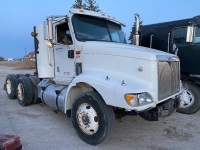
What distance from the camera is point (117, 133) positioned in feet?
18.6

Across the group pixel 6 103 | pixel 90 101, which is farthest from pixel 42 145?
pixel 6 103

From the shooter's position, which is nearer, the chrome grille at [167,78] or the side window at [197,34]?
the chrome grille at [167,78]

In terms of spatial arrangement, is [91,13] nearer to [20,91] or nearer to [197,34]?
[197,34]

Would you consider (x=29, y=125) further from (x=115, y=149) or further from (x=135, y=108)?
(x=135, y=108)

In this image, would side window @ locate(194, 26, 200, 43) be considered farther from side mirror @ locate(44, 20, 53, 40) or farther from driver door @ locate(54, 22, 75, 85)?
side mirror @ locate(44, 20, 53, 40)

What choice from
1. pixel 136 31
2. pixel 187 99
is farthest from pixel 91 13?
pixel 187 99

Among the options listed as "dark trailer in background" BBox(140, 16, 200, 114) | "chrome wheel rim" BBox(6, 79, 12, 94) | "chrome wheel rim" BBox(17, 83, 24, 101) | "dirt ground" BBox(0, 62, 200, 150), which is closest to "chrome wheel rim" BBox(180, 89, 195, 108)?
"dark trailer in background" BBox(140, 16, 200, 114)

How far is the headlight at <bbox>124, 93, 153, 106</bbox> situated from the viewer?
4266mm

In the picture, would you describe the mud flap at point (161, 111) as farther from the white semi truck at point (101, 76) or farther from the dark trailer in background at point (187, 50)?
the dark trailer in background at point (187, 50)

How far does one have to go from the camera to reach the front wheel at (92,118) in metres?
4.66

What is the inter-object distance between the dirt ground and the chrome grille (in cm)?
98

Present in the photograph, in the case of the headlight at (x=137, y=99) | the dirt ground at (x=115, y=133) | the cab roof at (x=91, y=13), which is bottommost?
the dirt ground at (x=115, y=133)

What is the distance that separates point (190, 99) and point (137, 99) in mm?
3754

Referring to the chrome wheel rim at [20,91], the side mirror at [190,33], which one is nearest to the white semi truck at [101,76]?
the chrome wheel rim at [20,91]
